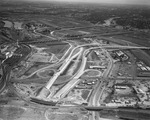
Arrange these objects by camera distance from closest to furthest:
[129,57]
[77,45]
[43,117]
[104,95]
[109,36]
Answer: [43,117]
[104,95]
[129,57]
[77,45]
[109,36]

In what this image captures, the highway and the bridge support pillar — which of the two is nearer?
the highway

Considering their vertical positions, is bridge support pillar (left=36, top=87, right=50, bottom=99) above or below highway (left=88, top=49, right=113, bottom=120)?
above

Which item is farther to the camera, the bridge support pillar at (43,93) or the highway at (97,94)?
the bridge support pillar at (43,93)

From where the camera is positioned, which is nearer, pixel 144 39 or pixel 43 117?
pixel 43 117

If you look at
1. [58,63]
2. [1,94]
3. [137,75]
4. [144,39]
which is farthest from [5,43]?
[144,39]

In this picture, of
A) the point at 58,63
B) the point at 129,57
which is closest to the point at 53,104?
the point at 58,63

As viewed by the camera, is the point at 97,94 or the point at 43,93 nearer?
the point at 43,93

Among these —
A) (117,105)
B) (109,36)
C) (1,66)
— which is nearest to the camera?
(117,105)

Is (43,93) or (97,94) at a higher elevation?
(43,93)

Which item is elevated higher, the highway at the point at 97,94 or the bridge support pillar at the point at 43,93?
the bridge support pillar at the point at 43,93

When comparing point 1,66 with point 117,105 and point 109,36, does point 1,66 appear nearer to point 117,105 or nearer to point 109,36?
point 117,105
